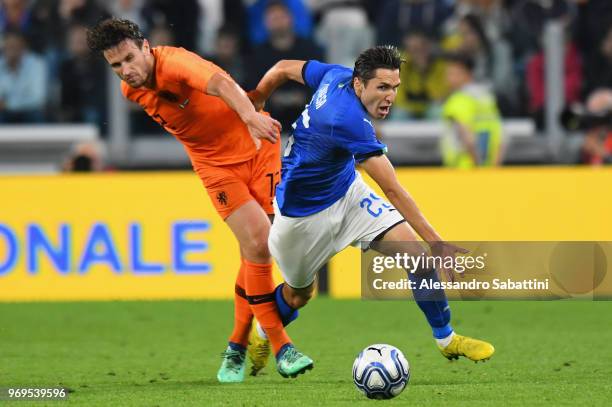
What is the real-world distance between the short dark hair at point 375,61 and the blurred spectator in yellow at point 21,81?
8347 mm

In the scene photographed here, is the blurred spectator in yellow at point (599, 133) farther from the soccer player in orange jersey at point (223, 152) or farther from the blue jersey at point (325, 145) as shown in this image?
the blue jersey at point (325, 145)

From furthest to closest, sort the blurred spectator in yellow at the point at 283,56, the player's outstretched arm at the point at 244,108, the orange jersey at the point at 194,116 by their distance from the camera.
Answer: the blurred spectator in yellow at the point at 283,56 < the orange jersey at the point at 194,116 < the player's outstretched arm at the point at 244,108

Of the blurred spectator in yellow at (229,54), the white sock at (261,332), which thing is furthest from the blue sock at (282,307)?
the blurred spectator in yellow at (229,54)

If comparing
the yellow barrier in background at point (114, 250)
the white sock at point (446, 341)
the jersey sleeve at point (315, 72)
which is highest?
the jersey sleeve at point (315, 72)

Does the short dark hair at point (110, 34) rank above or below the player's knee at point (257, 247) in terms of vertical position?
above

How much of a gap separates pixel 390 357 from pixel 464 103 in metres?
7.17

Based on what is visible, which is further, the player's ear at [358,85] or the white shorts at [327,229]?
the white shorts at [327,229]

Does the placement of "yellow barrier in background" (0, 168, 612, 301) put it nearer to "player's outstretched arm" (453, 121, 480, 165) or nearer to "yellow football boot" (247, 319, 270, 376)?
"player's outstretched arm" (453, 121, 480, 165)

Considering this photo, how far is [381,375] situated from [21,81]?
9045 millimetres

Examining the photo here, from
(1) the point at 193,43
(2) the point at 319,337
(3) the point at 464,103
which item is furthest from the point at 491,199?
(1) the point at 193,43

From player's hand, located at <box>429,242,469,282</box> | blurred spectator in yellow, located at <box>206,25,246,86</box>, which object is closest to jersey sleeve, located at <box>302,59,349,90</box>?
player's hand, located at <box>429,242,469,282</box>

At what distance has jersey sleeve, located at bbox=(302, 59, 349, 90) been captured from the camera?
772 cm

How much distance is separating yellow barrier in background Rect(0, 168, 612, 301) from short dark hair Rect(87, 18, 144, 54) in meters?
5.06

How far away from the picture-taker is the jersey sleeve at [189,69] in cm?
740
